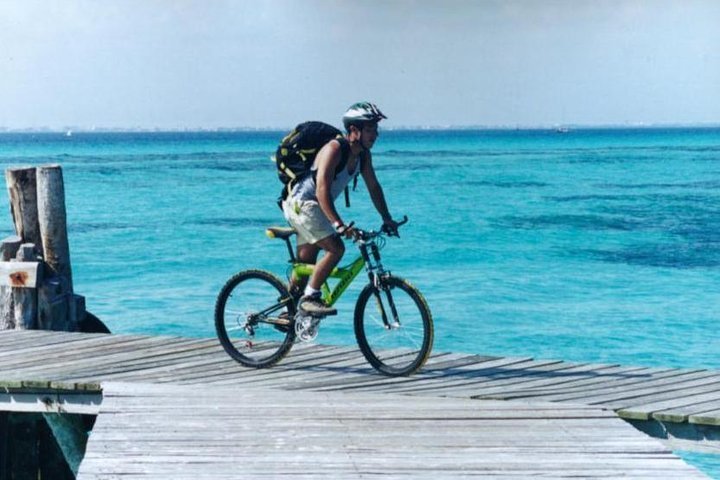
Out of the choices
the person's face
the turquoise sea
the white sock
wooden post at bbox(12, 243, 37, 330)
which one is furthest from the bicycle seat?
the turquoise sea

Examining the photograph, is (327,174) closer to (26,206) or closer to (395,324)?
(395,324)

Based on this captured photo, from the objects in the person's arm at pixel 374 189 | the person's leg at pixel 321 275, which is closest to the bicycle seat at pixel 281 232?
the person's leg at pixel 321 275

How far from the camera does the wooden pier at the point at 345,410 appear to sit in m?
6.42

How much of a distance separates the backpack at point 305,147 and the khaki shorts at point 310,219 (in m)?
0.21

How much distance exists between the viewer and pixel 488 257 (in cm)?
3359

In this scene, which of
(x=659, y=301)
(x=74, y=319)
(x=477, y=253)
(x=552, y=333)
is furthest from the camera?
(x=477, y=253)

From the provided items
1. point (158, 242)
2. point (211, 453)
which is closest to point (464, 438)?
point (211, 453)

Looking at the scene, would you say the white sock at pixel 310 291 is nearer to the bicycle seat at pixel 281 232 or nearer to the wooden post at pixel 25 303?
the bicycle seat at pixel 281 232

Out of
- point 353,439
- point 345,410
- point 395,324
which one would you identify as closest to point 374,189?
point 395,324

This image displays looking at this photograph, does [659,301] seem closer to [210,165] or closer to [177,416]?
[177,416]

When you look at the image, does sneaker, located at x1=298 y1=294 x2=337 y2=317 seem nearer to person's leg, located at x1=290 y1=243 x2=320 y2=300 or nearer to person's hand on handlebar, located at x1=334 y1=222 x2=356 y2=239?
person's leg, located at x1=290 y1=243 x2=320 y2=300

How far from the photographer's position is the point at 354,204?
53.2 m

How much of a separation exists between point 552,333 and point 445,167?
223 ft

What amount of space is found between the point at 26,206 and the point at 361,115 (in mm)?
4282
